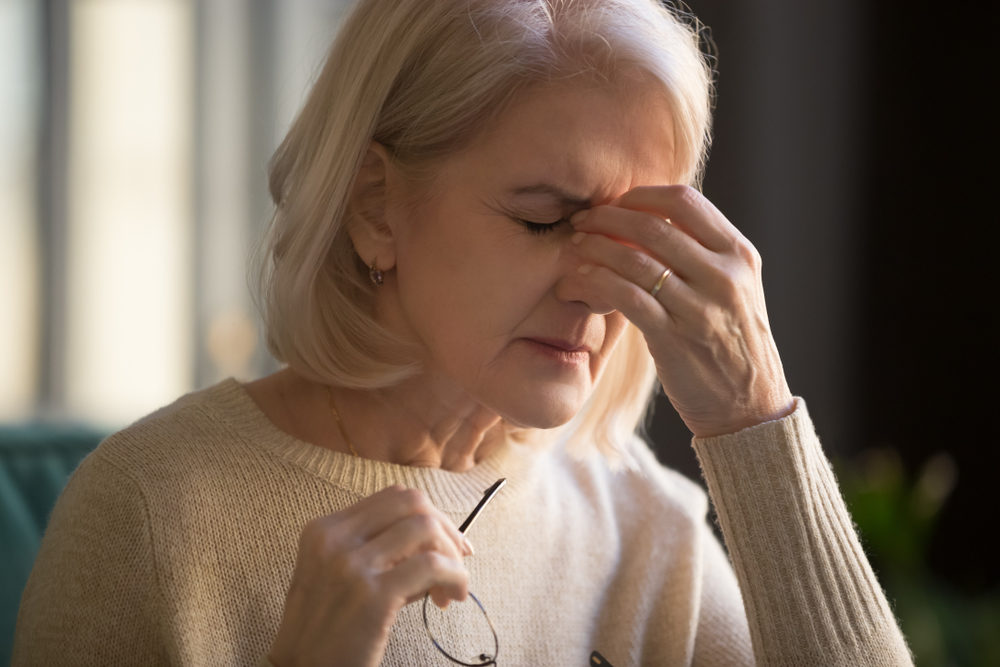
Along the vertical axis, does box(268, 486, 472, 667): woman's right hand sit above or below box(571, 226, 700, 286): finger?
below

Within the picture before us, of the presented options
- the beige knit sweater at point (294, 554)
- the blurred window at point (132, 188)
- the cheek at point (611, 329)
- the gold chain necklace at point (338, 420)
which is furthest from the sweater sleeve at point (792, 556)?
the blurred window at point (132, 188)

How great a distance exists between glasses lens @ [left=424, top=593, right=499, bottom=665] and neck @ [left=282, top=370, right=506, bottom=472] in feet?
0.65

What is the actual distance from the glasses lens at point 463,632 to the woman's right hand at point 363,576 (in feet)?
0.89

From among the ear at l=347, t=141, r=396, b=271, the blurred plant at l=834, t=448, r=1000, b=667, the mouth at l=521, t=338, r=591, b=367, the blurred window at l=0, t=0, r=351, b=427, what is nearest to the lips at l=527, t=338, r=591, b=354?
the mouth at l=521, t=338, r=591, b=367

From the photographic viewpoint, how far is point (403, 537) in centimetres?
100

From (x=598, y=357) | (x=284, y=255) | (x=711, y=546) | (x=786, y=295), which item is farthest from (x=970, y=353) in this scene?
(x=284, y=255)

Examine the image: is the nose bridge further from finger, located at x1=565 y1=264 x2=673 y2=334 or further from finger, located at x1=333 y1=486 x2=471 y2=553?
finger, located at x1=333 y1=486 x2=471 y2=553

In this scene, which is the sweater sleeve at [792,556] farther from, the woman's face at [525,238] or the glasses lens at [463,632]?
the glasses lens at [463,632]

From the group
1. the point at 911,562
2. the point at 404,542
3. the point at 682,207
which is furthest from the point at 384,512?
the point at 911,562

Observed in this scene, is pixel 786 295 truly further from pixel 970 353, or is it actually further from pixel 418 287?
pixel 418 287

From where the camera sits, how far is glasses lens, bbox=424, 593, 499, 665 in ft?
4.18

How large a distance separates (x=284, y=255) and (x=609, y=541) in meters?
0.63

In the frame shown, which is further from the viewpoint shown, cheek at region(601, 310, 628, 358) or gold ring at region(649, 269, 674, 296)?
cheek at region(601, 310, 628, 358)

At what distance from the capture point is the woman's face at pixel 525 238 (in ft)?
3.86
